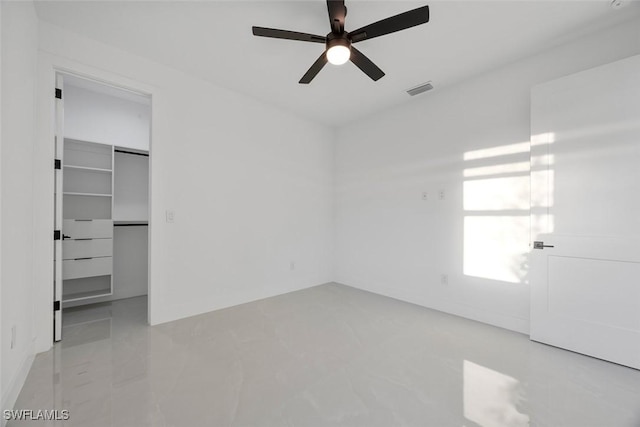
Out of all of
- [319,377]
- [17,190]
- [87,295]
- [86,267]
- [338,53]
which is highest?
[338,53]

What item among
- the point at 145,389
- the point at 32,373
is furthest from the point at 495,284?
the point at 32,373

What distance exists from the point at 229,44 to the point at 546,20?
8.86ft

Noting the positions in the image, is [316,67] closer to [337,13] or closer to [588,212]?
[337,13]

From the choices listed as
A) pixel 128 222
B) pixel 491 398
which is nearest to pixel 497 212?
pixel 491 398

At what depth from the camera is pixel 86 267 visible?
10.3ft

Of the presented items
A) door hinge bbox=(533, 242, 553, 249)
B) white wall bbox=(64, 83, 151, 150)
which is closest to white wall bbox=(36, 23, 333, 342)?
white wall bbox=(64, 83, 151, 150)

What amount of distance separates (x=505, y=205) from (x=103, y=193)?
4.85 m

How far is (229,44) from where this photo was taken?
8.13ft

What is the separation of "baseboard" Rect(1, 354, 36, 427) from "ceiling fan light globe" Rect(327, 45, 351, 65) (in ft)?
9.62

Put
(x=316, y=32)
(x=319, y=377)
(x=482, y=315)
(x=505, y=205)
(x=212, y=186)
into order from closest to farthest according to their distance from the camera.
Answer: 1. (x=319, y=377)
2. (x=316, y=32)
3. (x=505, y=205)
4. (x=482, y=315)
5. (x=212, y=186)

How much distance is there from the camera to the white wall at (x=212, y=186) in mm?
2533

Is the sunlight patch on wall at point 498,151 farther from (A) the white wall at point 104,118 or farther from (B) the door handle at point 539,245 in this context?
(A) the white wall at point 104,118

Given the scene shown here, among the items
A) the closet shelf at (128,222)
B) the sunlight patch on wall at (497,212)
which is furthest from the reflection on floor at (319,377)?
the closet shelf at (128,222)

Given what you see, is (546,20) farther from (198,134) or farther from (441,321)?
(198,134)
